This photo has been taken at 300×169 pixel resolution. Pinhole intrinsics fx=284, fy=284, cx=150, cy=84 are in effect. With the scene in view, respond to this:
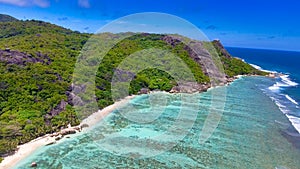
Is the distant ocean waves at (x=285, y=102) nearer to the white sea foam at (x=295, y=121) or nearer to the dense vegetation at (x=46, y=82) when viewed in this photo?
the white sea foam at (x=295, y=121)

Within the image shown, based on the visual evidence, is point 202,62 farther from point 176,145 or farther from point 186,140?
point 176,145

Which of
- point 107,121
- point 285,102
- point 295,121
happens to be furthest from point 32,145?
point 285,102

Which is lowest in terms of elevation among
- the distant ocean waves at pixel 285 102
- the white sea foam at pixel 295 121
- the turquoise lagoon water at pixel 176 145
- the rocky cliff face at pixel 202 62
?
the turquoise lagoon water at pixel 176 145

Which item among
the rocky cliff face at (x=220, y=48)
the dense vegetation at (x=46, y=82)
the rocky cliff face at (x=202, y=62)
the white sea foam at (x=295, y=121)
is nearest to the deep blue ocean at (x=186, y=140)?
the white sea foam at (x=295, y=121)

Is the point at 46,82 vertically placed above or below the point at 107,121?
above

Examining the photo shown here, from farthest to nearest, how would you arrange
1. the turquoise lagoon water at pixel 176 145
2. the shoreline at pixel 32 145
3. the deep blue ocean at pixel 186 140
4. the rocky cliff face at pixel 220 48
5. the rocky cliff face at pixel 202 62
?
the rocky cliff face at pixel 220 48, the rocky cliff face at pixel 202 62, the deep blue ocean at pixel 186 140, the turquoise lagoon water at pixel 176 145, the shoreline at pixel 32 145

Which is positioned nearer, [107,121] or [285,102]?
[107,121]

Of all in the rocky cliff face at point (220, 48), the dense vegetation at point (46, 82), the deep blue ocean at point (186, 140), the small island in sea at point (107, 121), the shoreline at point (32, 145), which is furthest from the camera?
the rocky cliff face at point (220, 48)
